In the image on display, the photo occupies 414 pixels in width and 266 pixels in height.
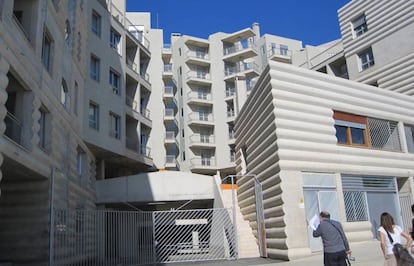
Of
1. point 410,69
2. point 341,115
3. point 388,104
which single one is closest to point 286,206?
point 341,115

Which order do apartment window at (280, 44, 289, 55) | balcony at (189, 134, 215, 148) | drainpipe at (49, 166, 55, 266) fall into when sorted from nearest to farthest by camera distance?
drainpipe at (49, 166, 55, 266) < balcony at (189, 134, 215, 148) < apartment window at (280, 44, 289, 55)

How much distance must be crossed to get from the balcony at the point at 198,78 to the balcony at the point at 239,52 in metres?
2.90

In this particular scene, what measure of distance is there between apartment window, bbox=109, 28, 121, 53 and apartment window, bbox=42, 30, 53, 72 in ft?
37.2

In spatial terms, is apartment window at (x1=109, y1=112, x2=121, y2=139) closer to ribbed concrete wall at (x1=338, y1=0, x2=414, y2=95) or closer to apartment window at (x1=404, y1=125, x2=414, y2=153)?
ribbed concrete wall at (x1=338, y1=0, x2=414, y2=95)

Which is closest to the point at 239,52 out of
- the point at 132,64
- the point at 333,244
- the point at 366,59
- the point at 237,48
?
the point at 237,48

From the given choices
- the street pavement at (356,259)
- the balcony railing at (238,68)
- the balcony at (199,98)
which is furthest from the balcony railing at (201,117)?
the street pavement at (356,259)

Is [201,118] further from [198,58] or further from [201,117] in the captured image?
[198,58]

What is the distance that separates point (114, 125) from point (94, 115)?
2677 millimetres

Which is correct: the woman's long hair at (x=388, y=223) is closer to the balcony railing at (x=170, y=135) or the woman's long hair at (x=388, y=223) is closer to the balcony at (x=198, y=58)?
the balcony railing at (x=170, y=135)

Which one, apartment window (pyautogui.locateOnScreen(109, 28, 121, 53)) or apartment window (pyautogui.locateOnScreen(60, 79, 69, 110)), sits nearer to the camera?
apartment window (pyautogui.locateOnScreen(60, 79, 69, 110))

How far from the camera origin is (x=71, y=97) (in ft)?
52.7

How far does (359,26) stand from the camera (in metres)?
23.1

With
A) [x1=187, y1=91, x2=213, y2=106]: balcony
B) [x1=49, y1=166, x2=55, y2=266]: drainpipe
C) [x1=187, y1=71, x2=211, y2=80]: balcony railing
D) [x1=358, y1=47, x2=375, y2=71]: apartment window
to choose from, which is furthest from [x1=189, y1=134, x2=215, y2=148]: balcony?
[x1=49, y1=166, x2=55, y2=266]: drainpipe

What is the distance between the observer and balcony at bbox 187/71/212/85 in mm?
44188
